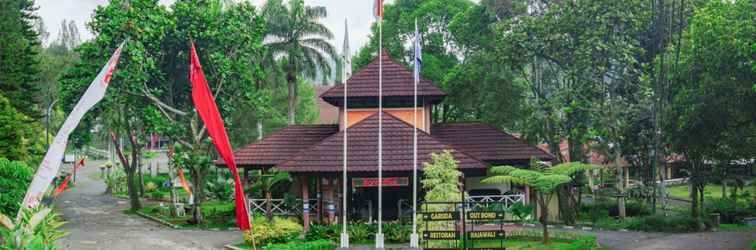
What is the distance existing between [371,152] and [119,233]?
11975 millimetres

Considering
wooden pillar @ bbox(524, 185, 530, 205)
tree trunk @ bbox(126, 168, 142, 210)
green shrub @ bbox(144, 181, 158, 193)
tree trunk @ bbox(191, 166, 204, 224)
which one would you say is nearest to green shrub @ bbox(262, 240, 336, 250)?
wooden pillar @ bbox(524, 185, 530, 205)

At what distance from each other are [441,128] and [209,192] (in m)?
15.1

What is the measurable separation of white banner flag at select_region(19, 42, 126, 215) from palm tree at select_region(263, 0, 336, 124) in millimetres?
33895

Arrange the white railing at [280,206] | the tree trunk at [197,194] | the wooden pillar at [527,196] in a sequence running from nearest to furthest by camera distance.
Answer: the white railing at [280,206], the wooden pillar at [527,196], the tree trunk at [197,194]

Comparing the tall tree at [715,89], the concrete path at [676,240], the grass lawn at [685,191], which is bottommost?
the concrete path at [676,240]

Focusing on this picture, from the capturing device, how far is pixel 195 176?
38469mm

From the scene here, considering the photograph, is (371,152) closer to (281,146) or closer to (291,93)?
(281,146)

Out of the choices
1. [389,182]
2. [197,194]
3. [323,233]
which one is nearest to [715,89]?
[389,182]

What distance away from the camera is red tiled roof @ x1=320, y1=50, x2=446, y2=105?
3709 centimetres

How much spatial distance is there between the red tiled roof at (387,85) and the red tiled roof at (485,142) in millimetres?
2898

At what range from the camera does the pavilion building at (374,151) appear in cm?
3278

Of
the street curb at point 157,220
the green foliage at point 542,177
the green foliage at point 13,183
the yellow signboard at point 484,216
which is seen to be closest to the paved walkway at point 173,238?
the street curb at point 157,220

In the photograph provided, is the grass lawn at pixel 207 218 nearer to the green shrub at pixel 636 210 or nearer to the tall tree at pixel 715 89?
the green shrub at pixel 636 210

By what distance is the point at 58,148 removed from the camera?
16.4m
